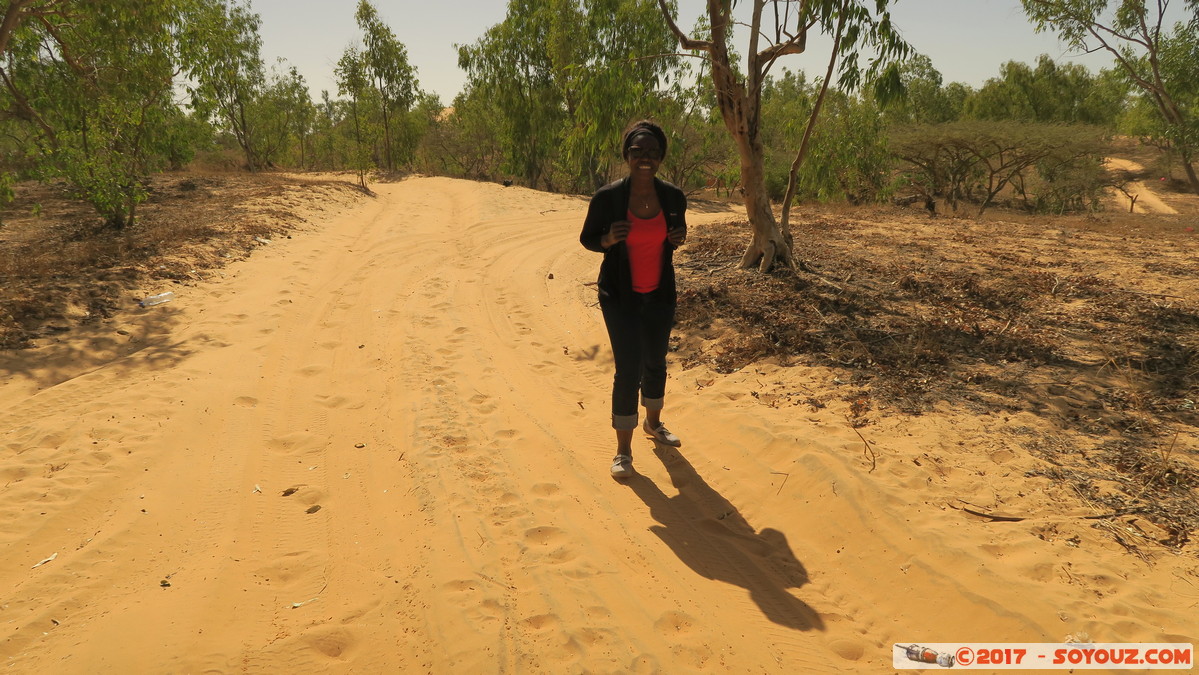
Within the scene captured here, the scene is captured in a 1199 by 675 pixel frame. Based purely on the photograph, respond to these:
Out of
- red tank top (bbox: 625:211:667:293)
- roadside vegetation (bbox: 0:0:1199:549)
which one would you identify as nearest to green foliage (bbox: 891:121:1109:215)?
→ roadside vegetation (bbox: 0:0:1199:549)

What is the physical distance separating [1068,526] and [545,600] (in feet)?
8.04

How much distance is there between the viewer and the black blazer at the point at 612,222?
3.32m

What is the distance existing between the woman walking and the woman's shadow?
377 mm

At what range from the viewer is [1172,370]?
4.28 m

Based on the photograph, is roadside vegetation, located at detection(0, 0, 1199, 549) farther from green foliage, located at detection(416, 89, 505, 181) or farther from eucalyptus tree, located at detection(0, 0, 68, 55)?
green foliage, located at detection(416, 89, 505, 181)

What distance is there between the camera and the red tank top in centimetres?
335

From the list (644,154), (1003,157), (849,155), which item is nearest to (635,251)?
(644,154)

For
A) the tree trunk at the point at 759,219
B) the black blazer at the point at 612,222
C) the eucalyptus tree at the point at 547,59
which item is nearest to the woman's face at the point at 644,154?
the black blazer at the point at 612,222

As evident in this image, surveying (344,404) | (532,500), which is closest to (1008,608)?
(532,500)

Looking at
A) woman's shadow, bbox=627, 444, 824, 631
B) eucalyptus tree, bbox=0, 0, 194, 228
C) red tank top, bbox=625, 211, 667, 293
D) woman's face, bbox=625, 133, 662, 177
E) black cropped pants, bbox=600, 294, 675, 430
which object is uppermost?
eucalyptus tree, bbox=0, 0, 194, 228

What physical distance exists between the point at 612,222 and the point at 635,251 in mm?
200

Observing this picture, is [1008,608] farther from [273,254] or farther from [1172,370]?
[273,254]

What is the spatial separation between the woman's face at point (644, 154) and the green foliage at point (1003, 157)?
693 inches

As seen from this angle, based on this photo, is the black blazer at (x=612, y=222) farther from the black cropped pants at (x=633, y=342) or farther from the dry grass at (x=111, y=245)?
the dry grass at (x=111, y=245)
